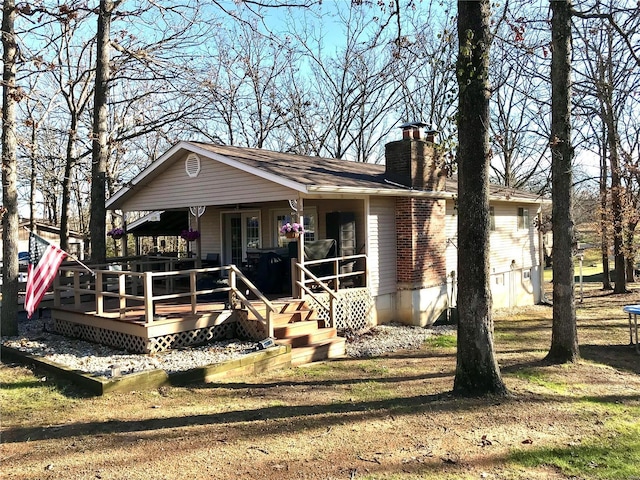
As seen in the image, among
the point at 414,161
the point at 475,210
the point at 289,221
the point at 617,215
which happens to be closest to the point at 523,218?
the point at 617,215

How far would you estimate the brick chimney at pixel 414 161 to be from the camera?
40.3 ft

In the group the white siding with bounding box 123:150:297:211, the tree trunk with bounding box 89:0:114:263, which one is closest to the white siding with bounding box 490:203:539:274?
the white siding with bounding box 123:150:297:211

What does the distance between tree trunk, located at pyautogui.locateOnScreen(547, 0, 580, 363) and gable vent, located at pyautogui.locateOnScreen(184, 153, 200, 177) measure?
27.0 ft

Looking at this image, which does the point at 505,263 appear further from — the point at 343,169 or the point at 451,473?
the point at 451,473

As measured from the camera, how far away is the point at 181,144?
40.0 ft

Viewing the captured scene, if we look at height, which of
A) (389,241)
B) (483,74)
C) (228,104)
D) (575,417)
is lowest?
(575,417)

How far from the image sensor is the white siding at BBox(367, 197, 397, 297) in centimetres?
1153

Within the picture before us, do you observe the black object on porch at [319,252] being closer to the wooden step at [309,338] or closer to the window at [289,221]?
the window at [289,221]

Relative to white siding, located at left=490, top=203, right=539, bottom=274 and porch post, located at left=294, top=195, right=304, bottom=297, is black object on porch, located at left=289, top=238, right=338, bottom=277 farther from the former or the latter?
white siding, located at left=490, top=203, right=539, bottom=274

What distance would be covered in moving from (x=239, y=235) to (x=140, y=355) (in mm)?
7345

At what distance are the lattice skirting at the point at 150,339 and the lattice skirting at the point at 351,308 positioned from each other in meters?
1.99

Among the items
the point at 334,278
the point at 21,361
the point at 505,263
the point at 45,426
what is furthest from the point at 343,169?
the point at 45,426

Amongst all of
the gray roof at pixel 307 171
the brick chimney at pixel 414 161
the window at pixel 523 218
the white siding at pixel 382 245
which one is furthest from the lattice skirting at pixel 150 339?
the window at pixel 523 218

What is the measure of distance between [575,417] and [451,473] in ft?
7.78
